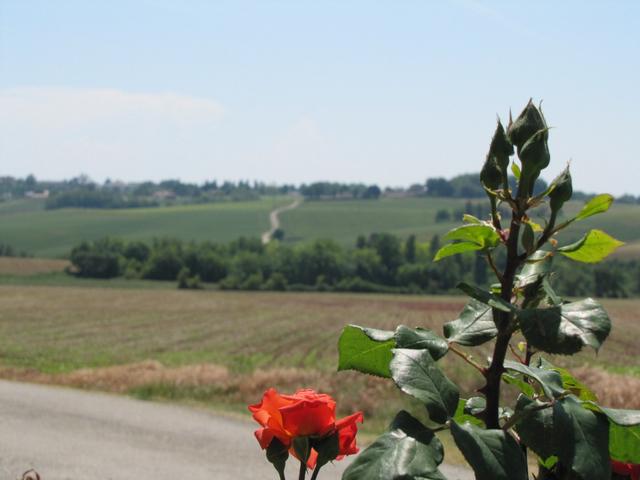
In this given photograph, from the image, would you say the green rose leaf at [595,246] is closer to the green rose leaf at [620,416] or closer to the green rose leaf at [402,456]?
the green rose leaf at [620,416]

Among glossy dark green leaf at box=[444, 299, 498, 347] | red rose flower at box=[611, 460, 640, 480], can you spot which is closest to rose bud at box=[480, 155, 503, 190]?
glossy dark green leaf at box=[444, 299, 498, 347]

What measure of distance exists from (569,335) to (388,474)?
299mm

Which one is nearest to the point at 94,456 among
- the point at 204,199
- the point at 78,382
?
the point at 78,382

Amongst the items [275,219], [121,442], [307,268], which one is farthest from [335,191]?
[121,442]

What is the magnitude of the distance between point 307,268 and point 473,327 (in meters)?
86.0

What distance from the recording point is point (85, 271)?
279 feet

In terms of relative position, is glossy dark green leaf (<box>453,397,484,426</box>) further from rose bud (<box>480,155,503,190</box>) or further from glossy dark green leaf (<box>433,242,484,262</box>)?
rose bud (<box>480,155,503,190</box>)

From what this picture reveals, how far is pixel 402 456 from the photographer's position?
3.56ft

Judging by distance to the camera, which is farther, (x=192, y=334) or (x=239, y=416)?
(x=192, y=334)

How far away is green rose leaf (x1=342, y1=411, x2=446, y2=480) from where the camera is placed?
107 cm

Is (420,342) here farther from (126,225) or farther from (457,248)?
(126,225)

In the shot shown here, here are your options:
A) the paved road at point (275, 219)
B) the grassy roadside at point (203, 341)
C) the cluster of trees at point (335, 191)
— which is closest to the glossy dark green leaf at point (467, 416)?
the grassy roadside at point (203, 341)

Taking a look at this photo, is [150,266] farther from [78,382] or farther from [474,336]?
[474,336]

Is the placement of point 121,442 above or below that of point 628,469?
below
